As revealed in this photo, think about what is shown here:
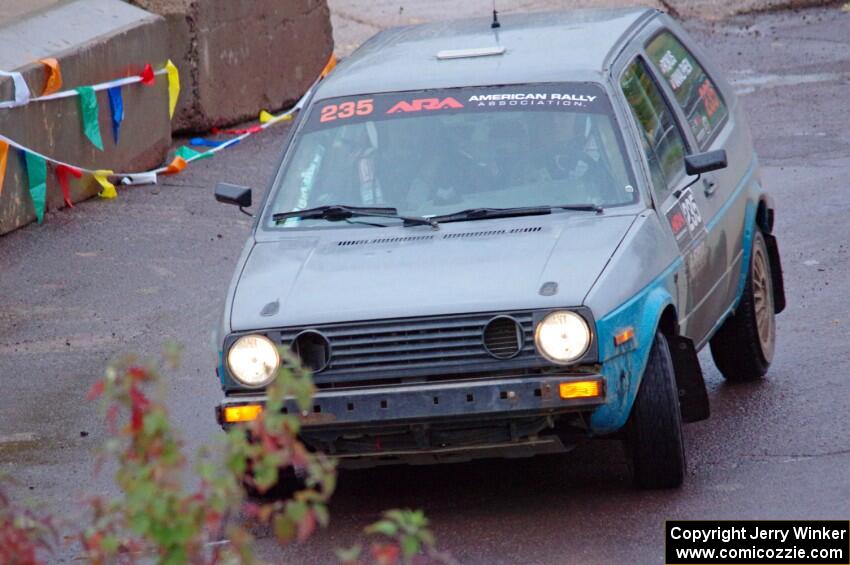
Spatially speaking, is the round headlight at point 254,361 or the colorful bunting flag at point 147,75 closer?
the round headlight at point 254,361

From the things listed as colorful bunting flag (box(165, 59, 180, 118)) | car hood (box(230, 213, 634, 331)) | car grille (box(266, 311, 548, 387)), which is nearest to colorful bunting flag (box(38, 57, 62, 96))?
colorful bunting flag (box(165, 59, 180, 118))

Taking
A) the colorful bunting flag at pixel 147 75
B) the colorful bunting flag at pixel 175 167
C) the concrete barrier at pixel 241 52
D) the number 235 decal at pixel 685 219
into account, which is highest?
the concrete barrier at pixel 241 52

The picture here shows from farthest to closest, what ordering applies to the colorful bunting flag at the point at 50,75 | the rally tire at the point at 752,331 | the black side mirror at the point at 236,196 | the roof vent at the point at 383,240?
the colorful bunting flag at the point at 50,75, the rally tire at the point at 752,331, the black side mirror at the point at 236,196, the roof vent at the point at 383,240

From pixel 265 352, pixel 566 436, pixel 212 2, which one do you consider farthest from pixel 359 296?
pixel 212 2

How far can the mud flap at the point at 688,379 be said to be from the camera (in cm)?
635

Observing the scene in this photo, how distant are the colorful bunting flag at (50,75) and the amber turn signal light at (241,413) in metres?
6.66

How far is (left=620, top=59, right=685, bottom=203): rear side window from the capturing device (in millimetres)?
6910

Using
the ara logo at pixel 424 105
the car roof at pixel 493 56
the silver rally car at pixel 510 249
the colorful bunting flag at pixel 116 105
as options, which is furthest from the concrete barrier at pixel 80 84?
the ara logo at pixel 424 105

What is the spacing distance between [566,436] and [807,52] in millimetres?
11830

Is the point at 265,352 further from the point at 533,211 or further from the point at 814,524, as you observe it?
the point at 814,524

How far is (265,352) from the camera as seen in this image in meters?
5.91

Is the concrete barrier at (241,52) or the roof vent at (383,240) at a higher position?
the concrete barrier at (241,52)

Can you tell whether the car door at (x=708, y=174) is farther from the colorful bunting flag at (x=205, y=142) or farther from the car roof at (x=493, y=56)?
the colorful bunting flag at (x=205, y=142)

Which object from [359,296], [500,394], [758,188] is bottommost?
[500,394]
